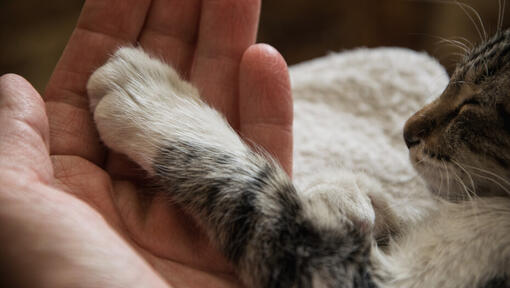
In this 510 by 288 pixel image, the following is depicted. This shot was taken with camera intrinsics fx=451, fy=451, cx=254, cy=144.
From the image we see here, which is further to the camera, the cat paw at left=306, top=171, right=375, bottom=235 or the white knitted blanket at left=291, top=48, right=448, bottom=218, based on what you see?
the white knitted blanket at left=291, top=48, right=448, bottom=218

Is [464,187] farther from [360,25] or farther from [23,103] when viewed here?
[360,25]

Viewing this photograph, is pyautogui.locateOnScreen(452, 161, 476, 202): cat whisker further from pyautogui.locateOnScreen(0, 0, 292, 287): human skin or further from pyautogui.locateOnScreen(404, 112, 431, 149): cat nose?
pyautogui.locateOnScreen(0, 0, 292, 287): human skin

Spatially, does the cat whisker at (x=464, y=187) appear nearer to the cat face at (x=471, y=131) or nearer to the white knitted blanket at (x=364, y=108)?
the cat face at (x=471, y=131)

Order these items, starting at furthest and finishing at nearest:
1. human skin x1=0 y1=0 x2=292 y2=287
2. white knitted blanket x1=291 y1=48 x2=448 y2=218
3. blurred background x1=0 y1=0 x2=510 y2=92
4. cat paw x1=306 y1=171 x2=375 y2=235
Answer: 1. blurred background x1=0 y1=0 x2=510 y2=92
2. white knitted blanket x1=291 y1=48 x2=448 y2=218
3. cat paw x1=306 y1=171 x2=375 y2=235
4. human skin x1=0 y1=0 x2=292 y2=287

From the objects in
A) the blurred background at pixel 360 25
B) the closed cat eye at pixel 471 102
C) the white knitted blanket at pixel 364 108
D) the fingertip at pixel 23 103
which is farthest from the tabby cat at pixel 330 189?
the blurred background at pixel 360 25

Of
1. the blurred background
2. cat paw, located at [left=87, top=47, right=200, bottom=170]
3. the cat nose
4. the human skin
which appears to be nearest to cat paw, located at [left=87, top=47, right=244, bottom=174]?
cat paw, located at [left=87, top=47, right=200, bottom=170]

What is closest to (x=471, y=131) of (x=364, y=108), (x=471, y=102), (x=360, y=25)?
(x=471, y=102)

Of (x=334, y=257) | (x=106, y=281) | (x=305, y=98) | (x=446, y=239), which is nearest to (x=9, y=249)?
(x=106, y=281)
